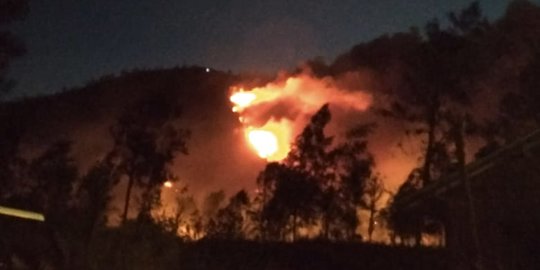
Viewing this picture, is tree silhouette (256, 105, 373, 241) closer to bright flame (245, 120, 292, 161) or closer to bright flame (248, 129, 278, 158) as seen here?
bright flame (245, 120, 292, 161)

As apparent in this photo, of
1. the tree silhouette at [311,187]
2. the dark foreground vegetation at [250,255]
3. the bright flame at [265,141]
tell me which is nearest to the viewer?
the dark foreground vegetation at [250,255]

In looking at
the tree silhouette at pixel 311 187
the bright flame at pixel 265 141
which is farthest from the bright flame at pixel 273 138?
the tree silhouette at pixel 311 187

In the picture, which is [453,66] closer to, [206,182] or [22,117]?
[22,117]

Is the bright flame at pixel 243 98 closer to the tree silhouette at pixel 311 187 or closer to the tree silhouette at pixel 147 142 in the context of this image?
the tree silhouette at pixel 147 142

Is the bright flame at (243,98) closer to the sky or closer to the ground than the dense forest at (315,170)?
closer to the sky

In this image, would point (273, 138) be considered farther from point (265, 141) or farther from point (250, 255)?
point (250, 255)

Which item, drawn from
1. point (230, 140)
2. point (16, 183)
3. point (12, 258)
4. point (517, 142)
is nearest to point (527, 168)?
point (517, 142)

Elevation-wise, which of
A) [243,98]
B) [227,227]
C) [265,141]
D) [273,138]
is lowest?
[227,227]

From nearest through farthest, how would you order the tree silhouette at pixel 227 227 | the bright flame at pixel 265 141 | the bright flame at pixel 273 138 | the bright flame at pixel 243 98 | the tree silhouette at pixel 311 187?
the tree silhouette at pixel 227 227, the tree silhouette at pixel 311 187, the bright flame at pixel 273 138, the bright flame at pixel 265 141, the bright flame at pixel 243 98

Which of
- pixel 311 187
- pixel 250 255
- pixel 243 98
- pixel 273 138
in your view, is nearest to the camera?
pixel 250 255

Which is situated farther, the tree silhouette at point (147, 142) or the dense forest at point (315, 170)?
the tree silhouette at point (147, 142)

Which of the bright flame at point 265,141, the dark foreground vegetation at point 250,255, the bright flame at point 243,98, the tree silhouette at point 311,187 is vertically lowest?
the dark foreground vegetation at point 250,255

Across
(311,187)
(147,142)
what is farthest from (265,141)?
(311,187)

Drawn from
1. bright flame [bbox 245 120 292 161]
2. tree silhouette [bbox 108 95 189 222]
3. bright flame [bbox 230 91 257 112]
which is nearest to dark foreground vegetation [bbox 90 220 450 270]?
tree silhouette [bbox 108 95 189 222]
